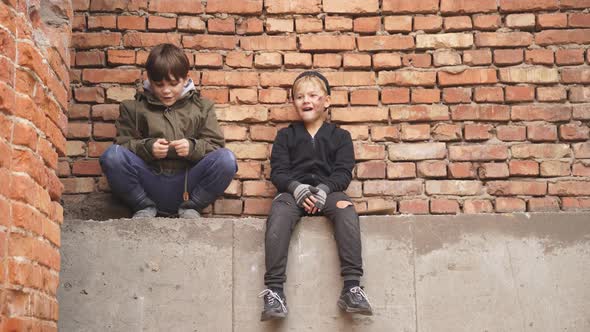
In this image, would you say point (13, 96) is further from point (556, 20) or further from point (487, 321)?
point (556, 20)

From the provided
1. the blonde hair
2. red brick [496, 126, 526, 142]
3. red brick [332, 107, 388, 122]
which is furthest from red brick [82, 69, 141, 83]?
red brick [496, 126, 526, 142]

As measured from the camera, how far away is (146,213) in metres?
4.11

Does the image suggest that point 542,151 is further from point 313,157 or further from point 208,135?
point 208,135

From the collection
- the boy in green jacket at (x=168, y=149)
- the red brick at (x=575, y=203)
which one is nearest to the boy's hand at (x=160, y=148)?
the boy in green jacket at (x=168, y=149)

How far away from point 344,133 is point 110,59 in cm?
142

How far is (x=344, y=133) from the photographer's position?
440cm

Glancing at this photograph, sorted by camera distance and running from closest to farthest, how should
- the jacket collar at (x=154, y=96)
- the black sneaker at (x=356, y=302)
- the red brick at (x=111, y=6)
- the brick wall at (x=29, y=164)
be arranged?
the brick wall at (x=29, y=164), the black sneaker at (x=356, y=302), the jacket collar at (x=154, y=96), the red brick at (x=111, y=6)

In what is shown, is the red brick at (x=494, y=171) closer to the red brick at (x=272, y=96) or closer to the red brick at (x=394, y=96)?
the red brick at (x=394, y=96)

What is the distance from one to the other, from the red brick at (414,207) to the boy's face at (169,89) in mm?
1394

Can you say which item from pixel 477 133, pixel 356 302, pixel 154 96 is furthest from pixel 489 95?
pixel 154 96

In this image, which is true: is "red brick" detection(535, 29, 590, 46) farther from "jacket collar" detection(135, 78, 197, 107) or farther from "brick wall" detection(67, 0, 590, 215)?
"jacket collar" detection(135, 78, 197, 107)

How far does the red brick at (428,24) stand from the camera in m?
4.70

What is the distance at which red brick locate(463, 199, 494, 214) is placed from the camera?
14.7ft

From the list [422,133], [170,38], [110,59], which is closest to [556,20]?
[422,133]
